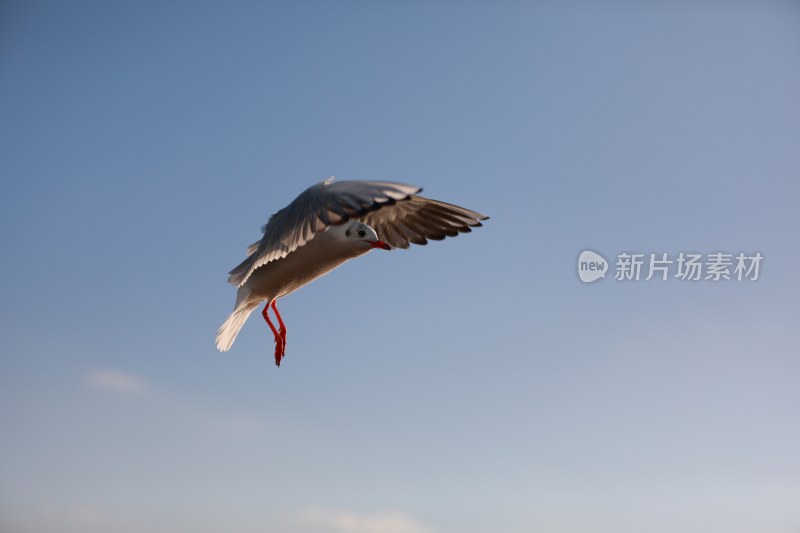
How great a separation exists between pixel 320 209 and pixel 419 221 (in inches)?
74.1

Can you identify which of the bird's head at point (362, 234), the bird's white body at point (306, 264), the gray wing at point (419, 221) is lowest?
the bird's white body at point (306, 264)

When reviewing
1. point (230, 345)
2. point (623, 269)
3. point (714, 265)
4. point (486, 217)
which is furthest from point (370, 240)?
point (714, 265)

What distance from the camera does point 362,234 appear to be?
6891 millimetres

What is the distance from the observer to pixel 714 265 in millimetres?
8945

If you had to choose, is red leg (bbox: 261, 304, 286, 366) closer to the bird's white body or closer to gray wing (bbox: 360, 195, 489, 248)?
the bird's white body

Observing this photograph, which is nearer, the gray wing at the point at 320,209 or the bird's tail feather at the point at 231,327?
the gray wing at the point at 320,209

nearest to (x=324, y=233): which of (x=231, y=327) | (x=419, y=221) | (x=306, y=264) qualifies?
(x=306, y=264)

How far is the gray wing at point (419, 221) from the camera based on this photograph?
7.37 metres

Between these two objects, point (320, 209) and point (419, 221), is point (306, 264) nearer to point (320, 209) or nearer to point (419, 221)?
point (320, 209)

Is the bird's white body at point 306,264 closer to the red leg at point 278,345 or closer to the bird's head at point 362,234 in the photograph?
the bird's head at point 362,234

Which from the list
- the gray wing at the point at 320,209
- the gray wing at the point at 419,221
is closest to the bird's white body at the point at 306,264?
the gray wing at the point at 320,209

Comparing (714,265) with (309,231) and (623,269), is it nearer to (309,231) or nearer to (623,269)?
(623,269)

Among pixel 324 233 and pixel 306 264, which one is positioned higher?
pixel 324 233

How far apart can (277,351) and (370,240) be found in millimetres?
1386
